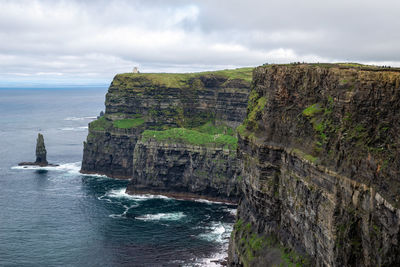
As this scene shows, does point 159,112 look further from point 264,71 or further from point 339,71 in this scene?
point 339,71

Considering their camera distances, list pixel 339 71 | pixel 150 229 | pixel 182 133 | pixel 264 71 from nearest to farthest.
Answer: pixel 339 71 → pixel 264 71 → pixel 150 229 → pixel 182 133

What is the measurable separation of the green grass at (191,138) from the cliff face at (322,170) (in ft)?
213

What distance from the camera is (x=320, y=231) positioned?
48688mm

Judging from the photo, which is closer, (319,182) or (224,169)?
(319,182)

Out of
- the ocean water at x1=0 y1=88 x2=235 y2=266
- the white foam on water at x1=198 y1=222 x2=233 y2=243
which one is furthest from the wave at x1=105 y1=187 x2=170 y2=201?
the white foam on water at x1=198 y1=222 x2=233 y2=243

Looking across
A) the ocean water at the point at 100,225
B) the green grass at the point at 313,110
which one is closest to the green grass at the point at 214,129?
the ocean water at the point at 100,225

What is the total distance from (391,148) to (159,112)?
13124 centimetres

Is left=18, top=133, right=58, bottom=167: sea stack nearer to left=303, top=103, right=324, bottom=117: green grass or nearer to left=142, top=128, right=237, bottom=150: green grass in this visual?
left=142, top=128, right=237, bottom=150: green grass

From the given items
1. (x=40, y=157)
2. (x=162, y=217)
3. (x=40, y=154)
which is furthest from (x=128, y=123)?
(x=162, y=217)

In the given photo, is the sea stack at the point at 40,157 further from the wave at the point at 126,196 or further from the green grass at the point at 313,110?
the green grass at the point at 313,110

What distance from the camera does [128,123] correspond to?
545 feet

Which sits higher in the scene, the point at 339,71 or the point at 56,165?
the point at 339,71

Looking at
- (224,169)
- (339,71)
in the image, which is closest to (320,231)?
(339,71)

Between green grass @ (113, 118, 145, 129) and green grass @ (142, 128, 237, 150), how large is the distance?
17731 mm
